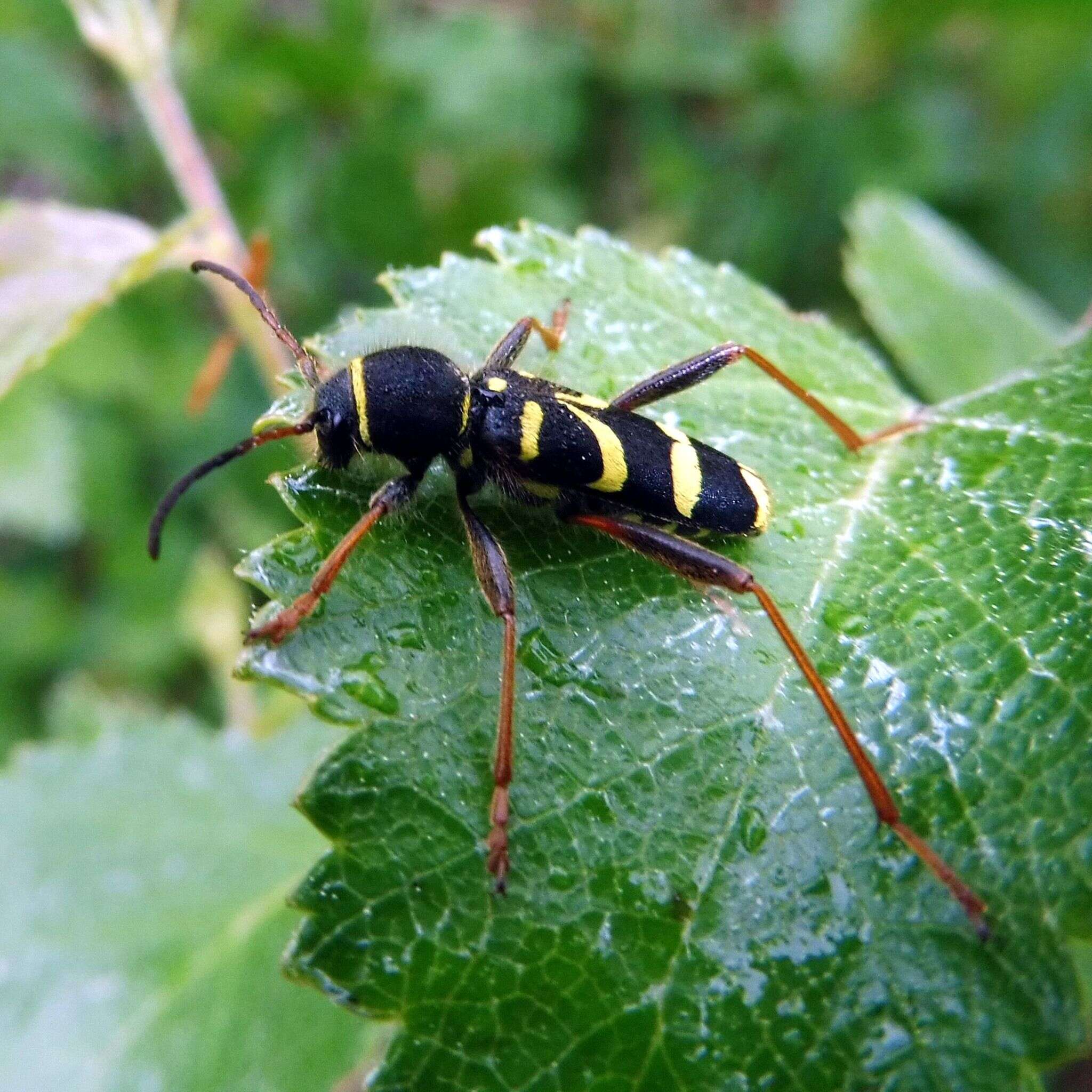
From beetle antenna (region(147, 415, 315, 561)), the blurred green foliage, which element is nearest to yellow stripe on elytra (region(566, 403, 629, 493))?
beetle antenna (region(147, 415, 315, 561))

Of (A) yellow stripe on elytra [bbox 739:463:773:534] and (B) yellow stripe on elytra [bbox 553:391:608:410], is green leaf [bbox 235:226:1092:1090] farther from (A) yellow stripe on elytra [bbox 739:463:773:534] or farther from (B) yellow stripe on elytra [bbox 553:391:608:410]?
(B) yellow stripe on elytra [bbox 553:391:608:410]

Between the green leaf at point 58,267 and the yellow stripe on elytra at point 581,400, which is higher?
the green leaf at point 58,267

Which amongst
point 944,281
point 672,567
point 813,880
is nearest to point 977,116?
point 944,281

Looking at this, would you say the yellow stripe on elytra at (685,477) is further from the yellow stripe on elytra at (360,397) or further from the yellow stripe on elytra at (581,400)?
the yellow stripe on elytra at (360,397)

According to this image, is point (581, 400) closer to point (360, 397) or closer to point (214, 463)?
point (360, 397)

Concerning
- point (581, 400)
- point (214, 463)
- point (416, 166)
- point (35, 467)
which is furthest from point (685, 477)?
point (416, 166)

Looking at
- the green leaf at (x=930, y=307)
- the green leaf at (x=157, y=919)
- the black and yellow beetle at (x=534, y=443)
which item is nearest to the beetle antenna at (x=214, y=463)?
the black and yellow beetle at (x=534, y=443)
